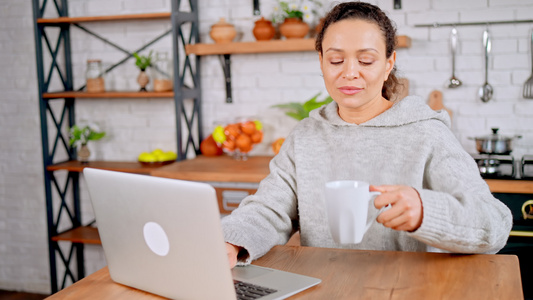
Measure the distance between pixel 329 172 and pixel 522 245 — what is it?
4.49ft

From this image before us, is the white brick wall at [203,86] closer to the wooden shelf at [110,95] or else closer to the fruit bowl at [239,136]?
the fruit bowl at [239,136]

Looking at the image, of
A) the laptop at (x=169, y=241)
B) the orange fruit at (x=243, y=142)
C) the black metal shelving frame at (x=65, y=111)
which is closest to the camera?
the laptop at (x=169, y=241)

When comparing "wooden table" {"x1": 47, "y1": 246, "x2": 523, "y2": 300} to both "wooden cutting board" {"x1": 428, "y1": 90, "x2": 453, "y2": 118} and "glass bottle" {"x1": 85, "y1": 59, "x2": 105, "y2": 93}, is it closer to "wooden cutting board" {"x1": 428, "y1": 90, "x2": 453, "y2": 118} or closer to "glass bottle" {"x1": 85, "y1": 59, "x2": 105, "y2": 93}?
"wooden cutting board" {"x1": 428, "y1": 90, "x2": 453, "y2": 118}

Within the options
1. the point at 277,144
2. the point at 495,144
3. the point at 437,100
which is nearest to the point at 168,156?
the point at 277,144

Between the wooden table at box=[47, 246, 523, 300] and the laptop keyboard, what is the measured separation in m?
0.06

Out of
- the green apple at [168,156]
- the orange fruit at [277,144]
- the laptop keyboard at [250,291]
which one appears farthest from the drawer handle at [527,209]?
the green apple at [168,156]

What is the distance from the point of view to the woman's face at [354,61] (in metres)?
1.57

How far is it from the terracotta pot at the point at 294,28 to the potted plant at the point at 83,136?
1289 mm

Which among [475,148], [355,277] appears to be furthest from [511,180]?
[355,277]

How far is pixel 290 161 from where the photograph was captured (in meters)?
1.79

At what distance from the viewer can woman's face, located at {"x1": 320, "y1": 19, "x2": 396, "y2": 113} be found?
61.7 inches

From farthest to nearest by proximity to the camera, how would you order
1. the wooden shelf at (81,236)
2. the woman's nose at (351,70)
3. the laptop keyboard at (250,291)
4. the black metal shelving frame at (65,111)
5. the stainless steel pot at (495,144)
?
1. the wooden shelf at (81,236)
2. the black metal shelving frame at (65,111)
3. the stainless steel pot at (495,144)
4. the woman's nose at (351,70)
5. the laptop keyboard at (250,291)

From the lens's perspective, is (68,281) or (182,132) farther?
(68,281)

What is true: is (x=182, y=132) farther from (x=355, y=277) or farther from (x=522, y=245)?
(x=355, y=277)
